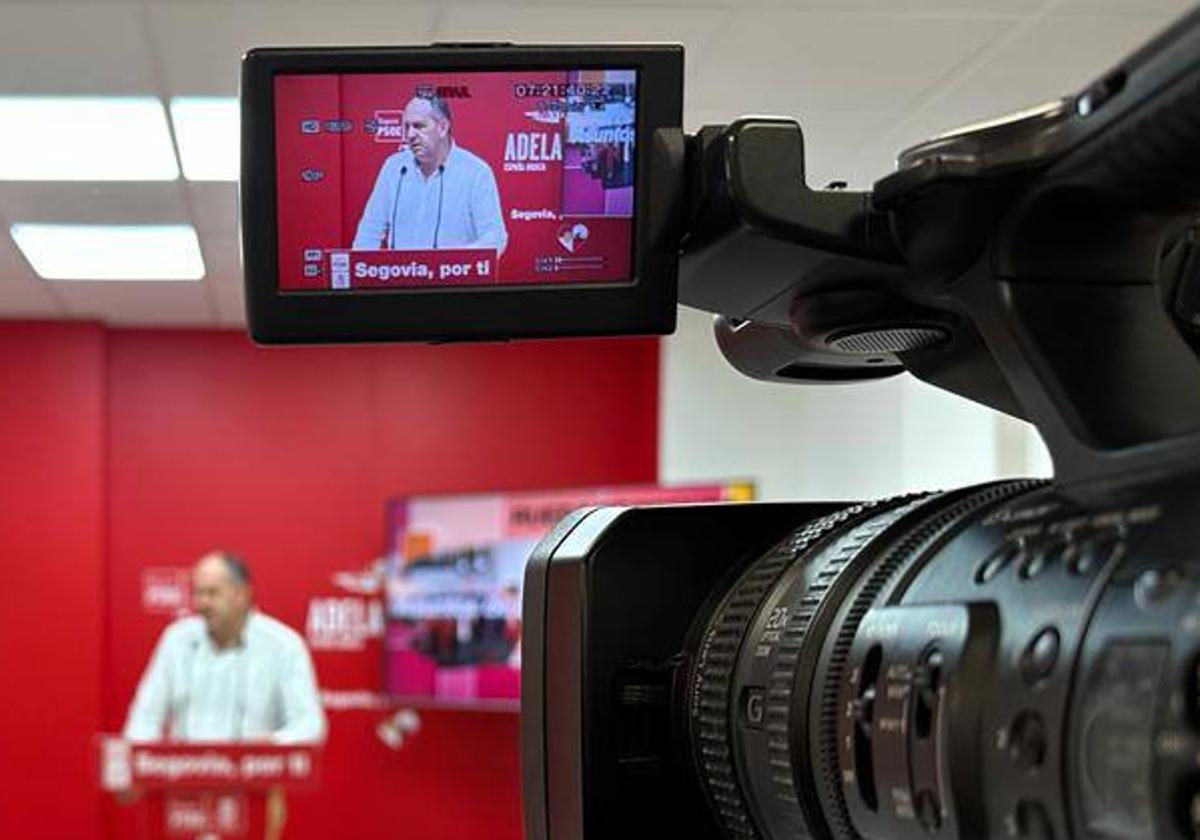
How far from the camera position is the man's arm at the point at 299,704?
6059 millimetres

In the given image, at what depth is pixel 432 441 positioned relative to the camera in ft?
21.9

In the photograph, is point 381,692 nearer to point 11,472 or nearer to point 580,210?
point 11,472

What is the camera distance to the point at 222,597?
6.23 m

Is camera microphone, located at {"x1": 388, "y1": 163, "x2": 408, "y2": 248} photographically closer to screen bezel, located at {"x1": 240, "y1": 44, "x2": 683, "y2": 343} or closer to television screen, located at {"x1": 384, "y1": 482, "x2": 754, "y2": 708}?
screen bezel, located at {"x1": 240, "y1": 44, "x2": 683, "y2": 343}

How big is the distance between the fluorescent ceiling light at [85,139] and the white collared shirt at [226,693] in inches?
81.8

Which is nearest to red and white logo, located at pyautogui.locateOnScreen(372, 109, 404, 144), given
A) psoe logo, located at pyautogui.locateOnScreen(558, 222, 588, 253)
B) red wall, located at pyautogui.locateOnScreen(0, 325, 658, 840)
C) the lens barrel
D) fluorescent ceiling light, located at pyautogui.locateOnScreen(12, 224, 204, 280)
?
psoe logo, located at pyautogui.locateOnScreen(558, 222, 588, 253)

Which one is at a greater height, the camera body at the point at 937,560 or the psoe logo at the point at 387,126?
the psoe logo at the point at 387,126

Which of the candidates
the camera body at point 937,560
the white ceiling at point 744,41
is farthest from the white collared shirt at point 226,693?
the camera body at point 937,560

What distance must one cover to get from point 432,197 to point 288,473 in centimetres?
574

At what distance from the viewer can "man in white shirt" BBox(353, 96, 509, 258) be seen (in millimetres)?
939

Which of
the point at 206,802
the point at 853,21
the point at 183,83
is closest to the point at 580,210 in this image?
the point at 853,21

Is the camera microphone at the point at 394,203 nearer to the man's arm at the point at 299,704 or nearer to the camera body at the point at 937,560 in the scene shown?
the camera body at the point at 937,560

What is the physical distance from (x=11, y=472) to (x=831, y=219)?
19.5 ft

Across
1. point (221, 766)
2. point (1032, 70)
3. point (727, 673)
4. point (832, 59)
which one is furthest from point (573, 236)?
point (221, 766)
